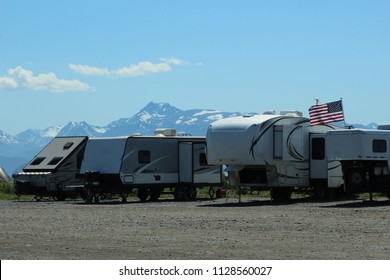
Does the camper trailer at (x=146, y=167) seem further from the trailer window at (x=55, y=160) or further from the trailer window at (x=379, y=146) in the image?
the trailer window at (x=379, y=146)

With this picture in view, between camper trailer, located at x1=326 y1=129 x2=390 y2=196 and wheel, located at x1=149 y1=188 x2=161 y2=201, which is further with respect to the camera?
wheel, located at x1=149 y1=188 x2=161 y2=201

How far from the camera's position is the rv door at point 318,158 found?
31.5m

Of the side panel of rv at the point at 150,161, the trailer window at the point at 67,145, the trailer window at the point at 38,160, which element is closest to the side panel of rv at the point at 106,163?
the side panel of rv at the point at 150,161

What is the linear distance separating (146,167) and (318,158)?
21.0ft

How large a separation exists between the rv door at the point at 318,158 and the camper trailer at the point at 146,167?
4.95m

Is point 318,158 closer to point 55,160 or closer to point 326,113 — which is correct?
point 326,113

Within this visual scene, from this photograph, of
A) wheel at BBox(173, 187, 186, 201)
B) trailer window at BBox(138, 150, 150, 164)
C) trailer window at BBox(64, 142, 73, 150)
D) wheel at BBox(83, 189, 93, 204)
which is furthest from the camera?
trailer window at BBox(64, 142, 73, 150)

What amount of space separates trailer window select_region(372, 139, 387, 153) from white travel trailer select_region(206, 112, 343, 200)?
2215mm

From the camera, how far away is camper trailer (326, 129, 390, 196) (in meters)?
28.5

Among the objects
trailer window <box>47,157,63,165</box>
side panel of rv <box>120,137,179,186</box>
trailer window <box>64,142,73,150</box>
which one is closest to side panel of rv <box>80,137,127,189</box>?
side panel of rv <box>120,137,179,186</box>

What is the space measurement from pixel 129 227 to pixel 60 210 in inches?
322

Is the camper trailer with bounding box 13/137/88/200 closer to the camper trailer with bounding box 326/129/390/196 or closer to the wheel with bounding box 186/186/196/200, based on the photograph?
the wheel with bounding box 186/186/196/200

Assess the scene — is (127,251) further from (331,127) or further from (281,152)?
(331,127)

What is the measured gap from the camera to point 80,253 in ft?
46.3
